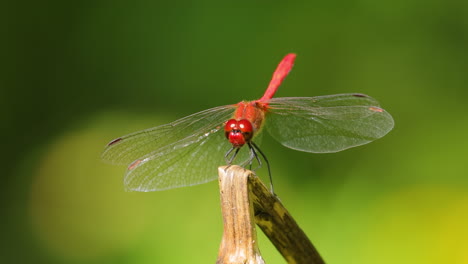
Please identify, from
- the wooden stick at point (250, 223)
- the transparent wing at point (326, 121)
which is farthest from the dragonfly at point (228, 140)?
the wooden stick at point (250, 223)

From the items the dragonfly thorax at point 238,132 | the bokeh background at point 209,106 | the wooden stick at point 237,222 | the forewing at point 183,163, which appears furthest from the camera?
the bokeh background at point 209,106

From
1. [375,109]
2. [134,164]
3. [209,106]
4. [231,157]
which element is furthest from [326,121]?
[209,106]

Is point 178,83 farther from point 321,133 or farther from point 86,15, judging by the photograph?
point 321,133

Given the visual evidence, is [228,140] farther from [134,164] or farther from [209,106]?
[209,106]

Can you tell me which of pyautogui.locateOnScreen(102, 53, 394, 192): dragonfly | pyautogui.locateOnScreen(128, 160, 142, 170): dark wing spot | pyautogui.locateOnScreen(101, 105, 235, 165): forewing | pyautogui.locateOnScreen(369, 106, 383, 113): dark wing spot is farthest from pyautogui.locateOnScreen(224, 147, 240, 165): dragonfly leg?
pyautogui.locateOnScreen(369, 106, 383, 113): dark wing spot

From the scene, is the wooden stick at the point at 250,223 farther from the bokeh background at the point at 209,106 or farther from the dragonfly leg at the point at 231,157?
the bokeh background at the point at 209,106

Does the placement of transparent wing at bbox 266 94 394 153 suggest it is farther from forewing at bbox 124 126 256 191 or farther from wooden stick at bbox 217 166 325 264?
wooden stick at bbox 217 166 325 264
